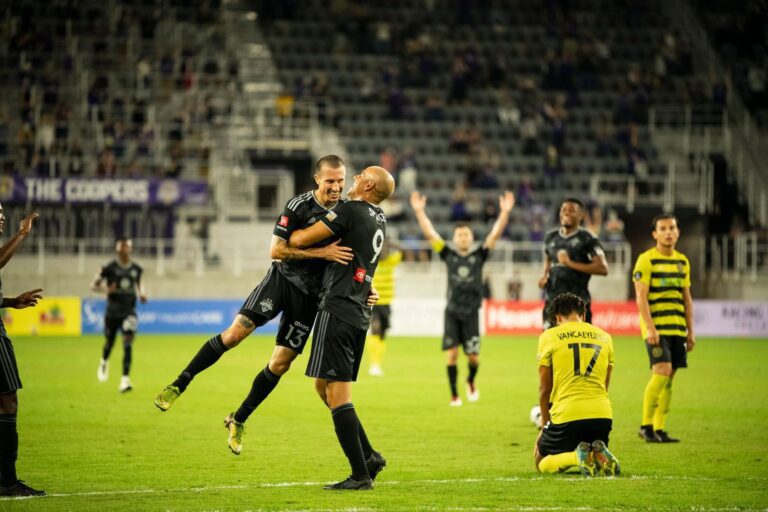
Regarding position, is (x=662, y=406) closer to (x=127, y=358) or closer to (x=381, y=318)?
(x=127, y=358)

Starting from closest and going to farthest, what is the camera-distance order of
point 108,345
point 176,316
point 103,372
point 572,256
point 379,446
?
point 379,446 < point 572,256 < point 108,345 < point 103,372 < point 176,316

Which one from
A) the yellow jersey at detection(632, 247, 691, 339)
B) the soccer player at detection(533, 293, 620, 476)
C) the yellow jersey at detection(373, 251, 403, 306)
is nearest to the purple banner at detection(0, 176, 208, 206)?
the yellow jersey at detection(373, 251, 403, 306)

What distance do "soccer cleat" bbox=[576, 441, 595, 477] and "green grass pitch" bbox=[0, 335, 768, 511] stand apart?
139mm

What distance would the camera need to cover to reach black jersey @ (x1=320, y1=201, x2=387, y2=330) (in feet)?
29.6

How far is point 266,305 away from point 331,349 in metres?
1.11

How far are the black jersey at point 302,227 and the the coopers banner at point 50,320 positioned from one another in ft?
78.7

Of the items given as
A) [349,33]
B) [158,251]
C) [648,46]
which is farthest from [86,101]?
[648,46]

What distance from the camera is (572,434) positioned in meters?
9.84

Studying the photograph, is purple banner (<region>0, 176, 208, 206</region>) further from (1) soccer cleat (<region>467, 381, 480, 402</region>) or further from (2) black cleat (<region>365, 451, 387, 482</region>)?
(2) black cleat (<region>365, 451, 387, 482</region>)

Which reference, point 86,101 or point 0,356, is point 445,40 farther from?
point 0,356

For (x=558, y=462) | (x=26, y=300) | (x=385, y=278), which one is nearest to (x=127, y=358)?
(x=385, y=278)

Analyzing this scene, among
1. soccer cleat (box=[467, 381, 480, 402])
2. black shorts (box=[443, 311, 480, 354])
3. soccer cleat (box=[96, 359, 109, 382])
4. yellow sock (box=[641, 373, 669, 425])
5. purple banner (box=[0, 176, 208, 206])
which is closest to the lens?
yellow sock (box=[641, 373, 669, 425])

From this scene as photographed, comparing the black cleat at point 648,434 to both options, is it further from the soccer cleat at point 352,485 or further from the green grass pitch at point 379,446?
the soccer cleat at point 352,485

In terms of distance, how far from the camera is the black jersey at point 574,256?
12844 mm
